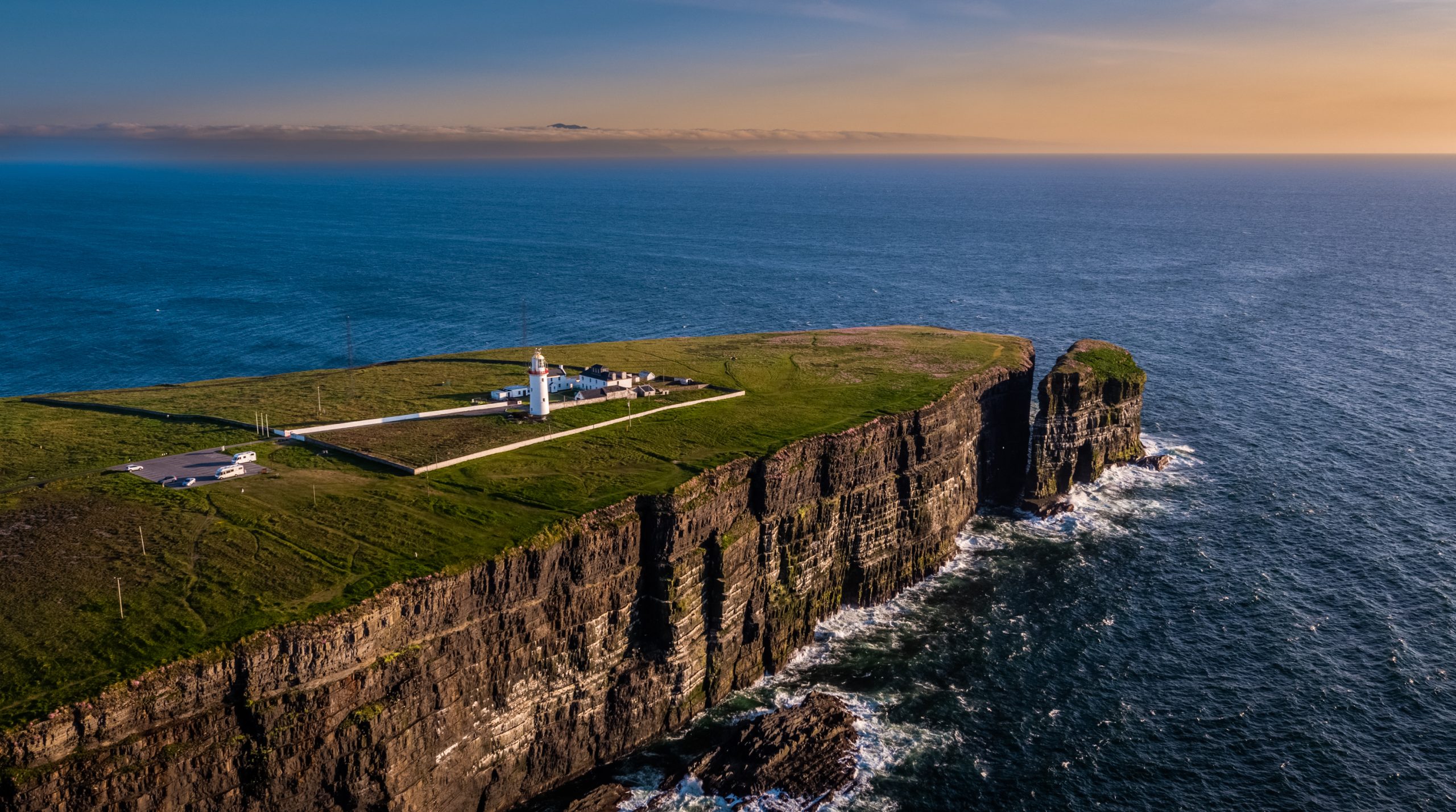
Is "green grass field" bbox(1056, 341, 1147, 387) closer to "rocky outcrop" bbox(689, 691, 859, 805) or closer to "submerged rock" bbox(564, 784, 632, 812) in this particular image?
"rocky outcrop" bbox(689, 691, 859, 805)

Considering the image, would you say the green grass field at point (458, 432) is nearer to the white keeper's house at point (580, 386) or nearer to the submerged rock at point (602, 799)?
the white keeper's house at point (580, 386)

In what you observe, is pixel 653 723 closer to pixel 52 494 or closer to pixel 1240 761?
pixel 1240 761

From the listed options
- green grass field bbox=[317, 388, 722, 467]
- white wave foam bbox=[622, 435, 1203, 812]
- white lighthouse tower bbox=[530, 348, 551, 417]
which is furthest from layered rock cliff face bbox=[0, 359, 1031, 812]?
white lighthouse tower bbox=[530, 348, 551, 417]

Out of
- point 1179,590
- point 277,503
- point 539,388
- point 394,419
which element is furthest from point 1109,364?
point 277,503

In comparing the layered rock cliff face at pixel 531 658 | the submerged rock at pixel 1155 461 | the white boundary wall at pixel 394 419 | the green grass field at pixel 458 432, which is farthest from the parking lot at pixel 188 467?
the submerged rock at pixel 1155 461

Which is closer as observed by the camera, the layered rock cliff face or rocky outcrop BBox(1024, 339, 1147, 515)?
the layered rock cliff face

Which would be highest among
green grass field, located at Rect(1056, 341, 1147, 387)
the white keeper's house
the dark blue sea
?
green grass field, located at Rect(1056, 341, 1147, 387)

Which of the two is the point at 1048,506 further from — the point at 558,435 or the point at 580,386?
the point at 558,435
